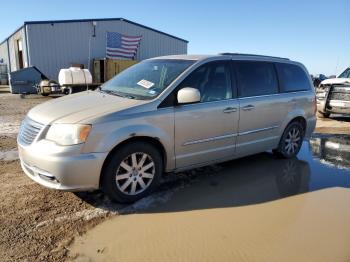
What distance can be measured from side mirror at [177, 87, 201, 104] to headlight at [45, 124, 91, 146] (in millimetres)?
1242

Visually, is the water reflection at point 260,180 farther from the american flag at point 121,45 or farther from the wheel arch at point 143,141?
the american flag at point 121,45

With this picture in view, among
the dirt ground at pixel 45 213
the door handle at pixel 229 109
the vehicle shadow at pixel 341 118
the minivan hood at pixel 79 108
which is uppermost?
the minivan hood at pixel 79 108

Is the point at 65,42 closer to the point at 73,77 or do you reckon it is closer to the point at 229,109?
the point at 73,77

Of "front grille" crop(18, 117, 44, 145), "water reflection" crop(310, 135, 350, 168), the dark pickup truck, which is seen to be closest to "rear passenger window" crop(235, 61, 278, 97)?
"water reflection" crop(310, 135, 350, 168)

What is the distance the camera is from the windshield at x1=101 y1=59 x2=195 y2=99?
458 centimetres

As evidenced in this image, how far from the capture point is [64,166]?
12.0 feet

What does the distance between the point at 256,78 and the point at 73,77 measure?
13445 millimetres

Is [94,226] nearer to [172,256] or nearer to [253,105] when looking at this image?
[172,256]

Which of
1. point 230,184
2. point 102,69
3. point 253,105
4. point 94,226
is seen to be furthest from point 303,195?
point 102,69

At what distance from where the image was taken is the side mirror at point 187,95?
4.37 metres

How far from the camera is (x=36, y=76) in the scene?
19.2 m

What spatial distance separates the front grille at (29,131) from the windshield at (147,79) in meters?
1.18

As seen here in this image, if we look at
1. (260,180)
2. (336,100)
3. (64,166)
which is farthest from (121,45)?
(64,166)

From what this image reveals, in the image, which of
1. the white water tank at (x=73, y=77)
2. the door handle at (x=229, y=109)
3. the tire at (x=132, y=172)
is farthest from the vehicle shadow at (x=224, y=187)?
the white water tank at (x=73, y=77)
